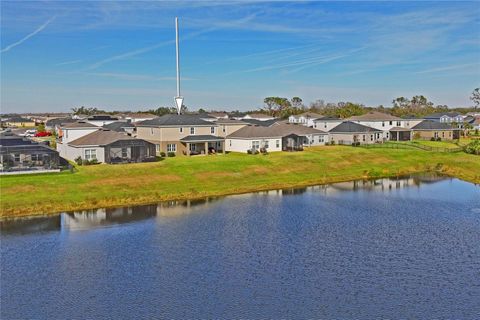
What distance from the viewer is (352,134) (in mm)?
86875

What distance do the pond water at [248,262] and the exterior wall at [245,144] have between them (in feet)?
88.8

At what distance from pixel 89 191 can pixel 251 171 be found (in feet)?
65.9

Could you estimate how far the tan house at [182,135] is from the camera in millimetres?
68750

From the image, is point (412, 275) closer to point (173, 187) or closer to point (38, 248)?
point (38, 248)

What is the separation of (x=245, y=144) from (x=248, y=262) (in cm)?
4414

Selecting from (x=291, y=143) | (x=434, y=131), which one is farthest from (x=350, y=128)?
(x=434, y=131)

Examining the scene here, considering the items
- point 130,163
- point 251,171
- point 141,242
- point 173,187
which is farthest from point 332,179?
point 141,242

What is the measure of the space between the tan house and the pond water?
24145 mm

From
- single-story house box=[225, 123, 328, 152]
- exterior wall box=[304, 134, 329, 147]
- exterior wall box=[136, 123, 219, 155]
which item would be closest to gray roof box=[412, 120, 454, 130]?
exterior wall box=[304, 134, 329, 147]

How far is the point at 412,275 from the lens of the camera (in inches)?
1055

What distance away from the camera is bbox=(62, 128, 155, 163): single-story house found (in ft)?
195

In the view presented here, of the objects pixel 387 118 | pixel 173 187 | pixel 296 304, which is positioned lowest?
pixel 296 304

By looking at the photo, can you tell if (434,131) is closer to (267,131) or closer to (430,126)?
(430,126)

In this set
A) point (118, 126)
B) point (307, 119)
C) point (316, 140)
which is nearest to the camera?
point (316, 140)
